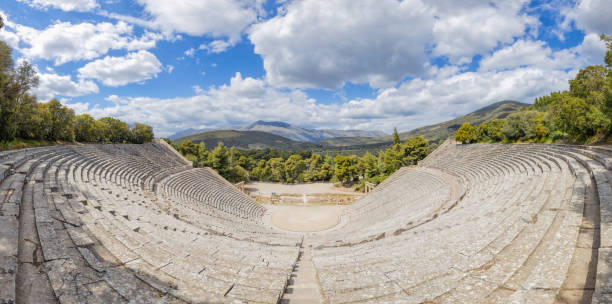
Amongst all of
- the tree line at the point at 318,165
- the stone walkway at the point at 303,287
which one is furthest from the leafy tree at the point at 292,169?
the stone walkway at the point at 303,287

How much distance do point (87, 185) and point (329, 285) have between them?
1324 centimetres

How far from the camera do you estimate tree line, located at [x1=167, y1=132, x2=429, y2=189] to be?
4294cm

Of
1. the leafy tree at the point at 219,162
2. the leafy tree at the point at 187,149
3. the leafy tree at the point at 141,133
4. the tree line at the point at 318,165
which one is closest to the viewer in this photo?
the tree line at the point at 318,165

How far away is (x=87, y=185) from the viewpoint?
11359 mm

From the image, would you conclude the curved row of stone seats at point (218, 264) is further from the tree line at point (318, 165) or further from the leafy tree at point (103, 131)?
the leafy tree at point (103, 131)

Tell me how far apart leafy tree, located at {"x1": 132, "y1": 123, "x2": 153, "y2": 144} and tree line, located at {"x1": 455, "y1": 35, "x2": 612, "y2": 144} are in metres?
59.3

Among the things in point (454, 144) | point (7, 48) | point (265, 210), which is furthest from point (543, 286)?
point (454, 144)

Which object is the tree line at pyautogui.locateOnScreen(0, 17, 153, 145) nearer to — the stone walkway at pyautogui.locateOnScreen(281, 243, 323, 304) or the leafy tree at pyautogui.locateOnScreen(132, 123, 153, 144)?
the leafy tree at pyautogui.locateOnScreen(132, 123, 153, 144)

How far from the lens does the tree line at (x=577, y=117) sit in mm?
17094

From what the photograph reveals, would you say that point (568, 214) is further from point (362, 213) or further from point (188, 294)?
point (362, 213)

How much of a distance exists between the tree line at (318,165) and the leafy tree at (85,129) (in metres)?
15.2

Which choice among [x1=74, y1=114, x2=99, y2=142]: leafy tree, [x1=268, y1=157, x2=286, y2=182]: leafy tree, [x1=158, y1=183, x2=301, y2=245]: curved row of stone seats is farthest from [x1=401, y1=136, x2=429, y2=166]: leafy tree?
[x1=74, y1=114, x2=99, y2=142]: leafy tree

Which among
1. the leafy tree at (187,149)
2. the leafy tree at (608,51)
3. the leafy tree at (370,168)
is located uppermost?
the leafy tree at (608,51)

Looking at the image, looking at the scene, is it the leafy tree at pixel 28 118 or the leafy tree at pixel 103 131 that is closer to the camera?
the leafy tree at pixel 28 118
